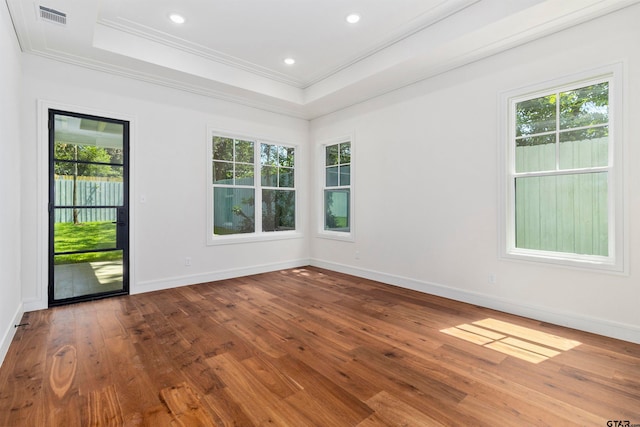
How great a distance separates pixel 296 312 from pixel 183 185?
8.61 feet

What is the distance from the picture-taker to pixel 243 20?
3.46 metres

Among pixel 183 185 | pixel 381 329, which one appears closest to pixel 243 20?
pixel 183 185

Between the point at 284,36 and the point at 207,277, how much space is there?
3605 millimetres

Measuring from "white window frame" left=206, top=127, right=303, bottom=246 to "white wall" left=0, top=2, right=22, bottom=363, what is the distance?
7.12 feet

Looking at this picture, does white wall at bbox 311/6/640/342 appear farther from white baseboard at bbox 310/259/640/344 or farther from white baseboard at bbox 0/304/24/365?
white baseboard at bbox 0/304/24/365

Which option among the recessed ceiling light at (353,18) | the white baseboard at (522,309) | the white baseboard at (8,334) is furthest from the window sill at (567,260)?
the white baseboard at (8,334)

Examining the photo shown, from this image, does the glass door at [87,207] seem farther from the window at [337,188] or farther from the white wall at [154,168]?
the window at [337,188]

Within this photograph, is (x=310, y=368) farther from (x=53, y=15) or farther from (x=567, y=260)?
(x=53, y=15)

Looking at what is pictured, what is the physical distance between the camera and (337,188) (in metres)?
5.71

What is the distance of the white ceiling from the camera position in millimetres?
2984

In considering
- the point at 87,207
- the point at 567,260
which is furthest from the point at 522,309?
the point at 87,207

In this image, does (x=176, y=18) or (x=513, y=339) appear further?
(x=176, y=18)

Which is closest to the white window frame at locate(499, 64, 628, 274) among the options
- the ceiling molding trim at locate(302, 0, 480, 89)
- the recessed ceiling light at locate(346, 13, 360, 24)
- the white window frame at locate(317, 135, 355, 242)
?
the ceiling molding trim at locate(302, 0, 480, 89)

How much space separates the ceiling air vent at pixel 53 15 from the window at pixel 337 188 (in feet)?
12.9
